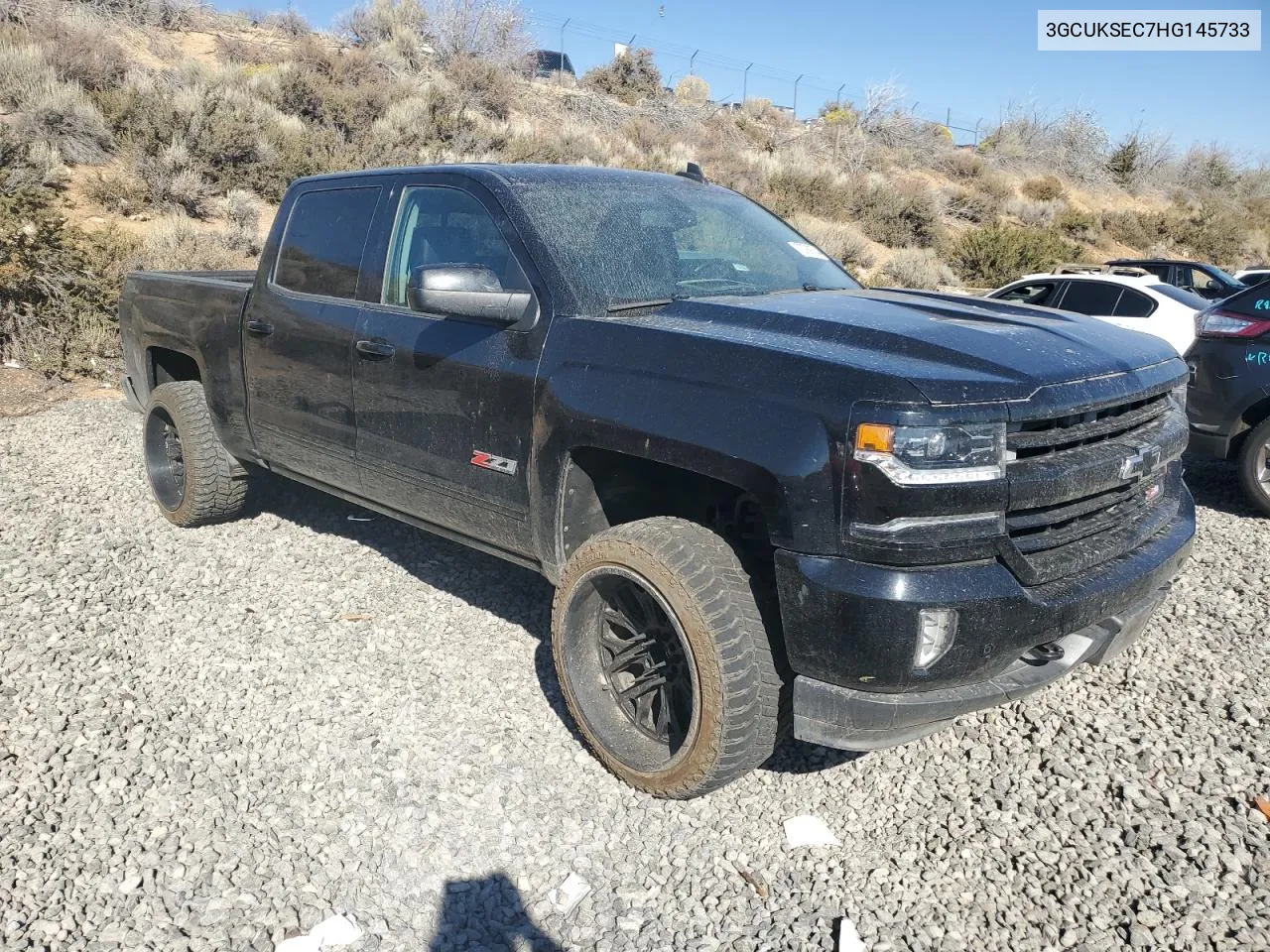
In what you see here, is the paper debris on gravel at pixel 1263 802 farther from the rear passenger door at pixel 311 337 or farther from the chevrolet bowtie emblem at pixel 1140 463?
the rear passenger door at pixel 311 337

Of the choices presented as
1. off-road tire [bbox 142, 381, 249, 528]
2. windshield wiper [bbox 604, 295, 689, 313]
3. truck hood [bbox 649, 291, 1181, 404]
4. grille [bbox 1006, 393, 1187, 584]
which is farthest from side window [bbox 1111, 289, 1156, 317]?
off-road tire [bbox 142, 381, 249, 528]

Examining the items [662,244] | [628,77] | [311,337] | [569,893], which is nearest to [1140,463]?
[662,244]

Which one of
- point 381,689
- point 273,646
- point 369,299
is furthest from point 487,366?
point 273,646

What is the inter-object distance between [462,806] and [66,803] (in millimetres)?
1236

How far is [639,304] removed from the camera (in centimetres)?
343

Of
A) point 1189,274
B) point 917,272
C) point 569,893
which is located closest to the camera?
point 569,893

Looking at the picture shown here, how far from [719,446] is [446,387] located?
133 centimetres

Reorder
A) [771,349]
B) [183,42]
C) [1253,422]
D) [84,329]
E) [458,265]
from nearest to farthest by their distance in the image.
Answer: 1. [771,349]
2. [458,265]
3. [1253,422]
4. [84,329]
5. [183,42]

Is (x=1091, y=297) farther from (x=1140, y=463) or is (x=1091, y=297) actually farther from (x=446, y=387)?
(x=446, y=387)

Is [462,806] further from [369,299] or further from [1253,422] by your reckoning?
[1253,422]

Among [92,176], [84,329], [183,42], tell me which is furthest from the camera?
[183,42]

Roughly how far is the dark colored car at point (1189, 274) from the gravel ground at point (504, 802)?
12.2m

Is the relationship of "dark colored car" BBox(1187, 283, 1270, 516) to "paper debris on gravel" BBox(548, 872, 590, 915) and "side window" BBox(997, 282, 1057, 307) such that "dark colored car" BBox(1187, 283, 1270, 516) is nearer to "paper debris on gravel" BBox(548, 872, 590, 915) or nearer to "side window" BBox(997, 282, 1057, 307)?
"side window" BBox(997, 282, 1057, 307)

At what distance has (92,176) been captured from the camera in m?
15.5
